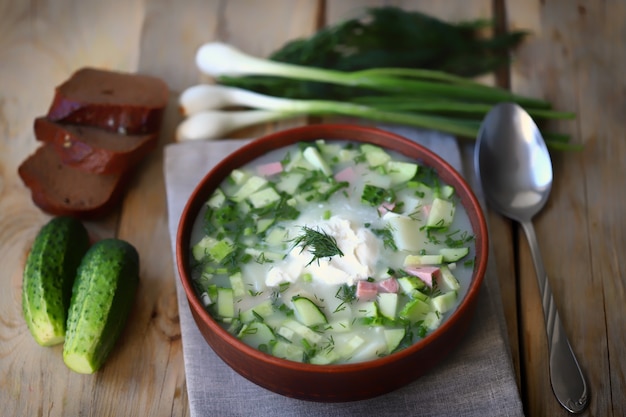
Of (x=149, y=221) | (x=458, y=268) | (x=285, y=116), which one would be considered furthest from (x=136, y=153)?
(x=458, y=268)

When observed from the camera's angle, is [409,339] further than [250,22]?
No

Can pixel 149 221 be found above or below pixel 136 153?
below

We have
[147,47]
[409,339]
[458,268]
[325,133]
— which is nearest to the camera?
[409,339]

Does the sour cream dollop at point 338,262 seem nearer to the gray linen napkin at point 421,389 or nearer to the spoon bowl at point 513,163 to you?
the gray linen napkin at point 421,389

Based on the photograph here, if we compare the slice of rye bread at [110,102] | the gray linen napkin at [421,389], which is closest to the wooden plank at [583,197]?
the gray linen napkin at [421,389]

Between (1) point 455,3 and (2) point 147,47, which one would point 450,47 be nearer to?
(1) point 455,3

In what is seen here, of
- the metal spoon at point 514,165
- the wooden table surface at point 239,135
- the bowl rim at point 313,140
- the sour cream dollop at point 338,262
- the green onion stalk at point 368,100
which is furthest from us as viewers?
the green onion stalk at point 368,100

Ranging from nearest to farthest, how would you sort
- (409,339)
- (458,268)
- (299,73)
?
1. (409,339)
2. (458,268)
3. (299,73)
